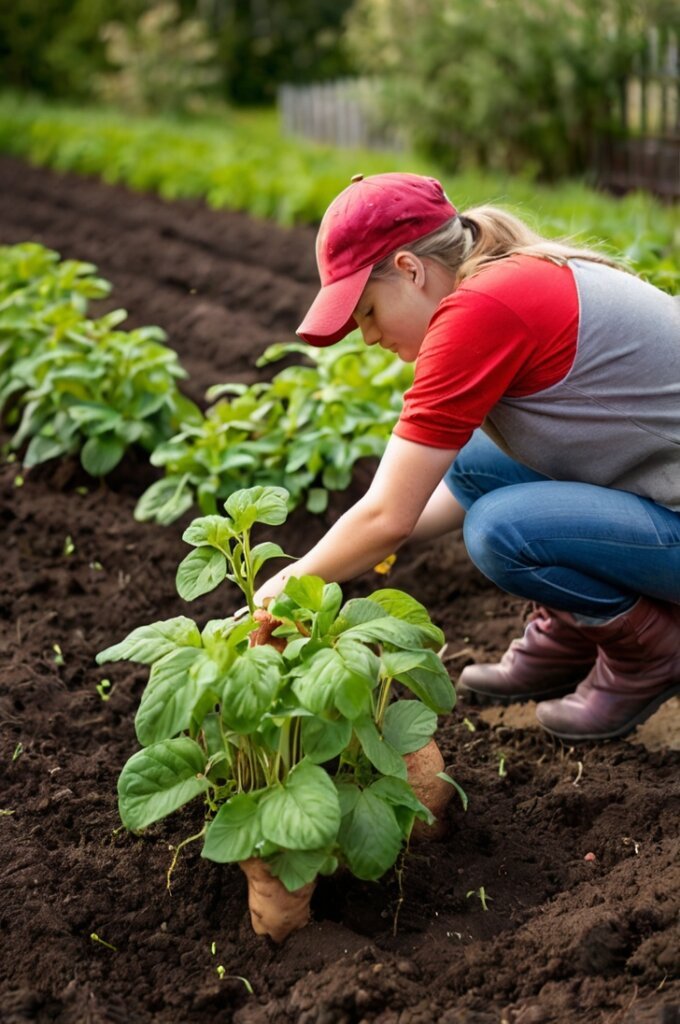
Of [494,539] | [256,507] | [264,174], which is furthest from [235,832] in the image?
[264,174]

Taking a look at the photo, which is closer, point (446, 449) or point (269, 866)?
point (269, 866)

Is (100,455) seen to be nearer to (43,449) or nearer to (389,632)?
(43,449)

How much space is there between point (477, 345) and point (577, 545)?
54cm

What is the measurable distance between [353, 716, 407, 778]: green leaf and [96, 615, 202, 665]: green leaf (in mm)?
308

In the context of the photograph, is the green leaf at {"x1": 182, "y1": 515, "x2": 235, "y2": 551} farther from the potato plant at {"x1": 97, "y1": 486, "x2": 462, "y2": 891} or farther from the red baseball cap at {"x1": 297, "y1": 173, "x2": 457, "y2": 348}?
the red baseball cap at {"x1": 297, "y1": 173, "x2": 457, "y2": 348}

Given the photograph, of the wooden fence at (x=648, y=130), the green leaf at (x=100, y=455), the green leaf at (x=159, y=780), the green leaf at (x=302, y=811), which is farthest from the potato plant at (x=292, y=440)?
the wooden fence at (x=648, y=130)

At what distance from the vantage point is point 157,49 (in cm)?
1420

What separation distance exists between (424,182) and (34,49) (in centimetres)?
1549

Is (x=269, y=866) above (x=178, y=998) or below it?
above

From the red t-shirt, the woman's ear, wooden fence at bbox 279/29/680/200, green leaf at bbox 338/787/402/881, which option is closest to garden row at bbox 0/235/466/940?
green leaf at bbox 338/787/402/881

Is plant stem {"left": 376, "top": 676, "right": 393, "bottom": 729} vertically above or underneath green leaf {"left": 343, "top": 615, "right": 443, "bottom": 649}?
underneath

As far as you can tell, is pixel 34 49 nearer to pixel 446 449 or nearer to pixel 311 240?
pixel 311 240

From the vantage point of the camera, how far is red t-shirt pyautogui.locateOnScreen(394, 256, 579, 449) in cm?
221

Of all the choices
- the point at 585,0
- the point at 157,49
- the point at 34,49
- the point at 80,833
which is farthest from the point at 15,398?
the point at 34,49
